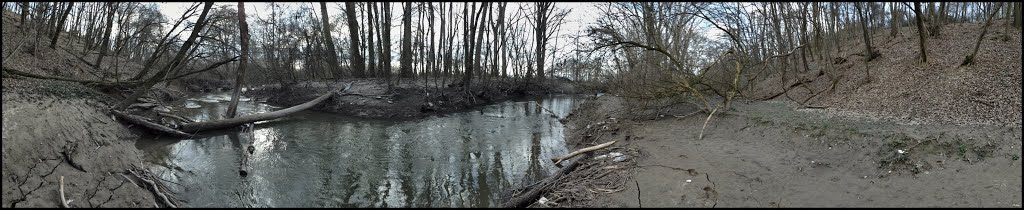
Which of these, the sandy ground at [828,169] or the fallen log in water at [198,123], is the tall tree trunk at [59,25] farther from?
the sandy ground at [828,169]

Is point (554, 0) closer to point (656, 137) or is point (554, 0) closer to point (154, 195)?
point (656, 137)

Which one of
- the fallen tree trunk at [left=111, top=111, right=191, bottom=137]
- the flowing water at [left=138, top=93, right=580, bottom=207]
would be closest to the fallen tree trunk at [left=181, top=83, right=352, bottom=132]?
the flowing water at [left=138, top=93, right=580, bottom=207]

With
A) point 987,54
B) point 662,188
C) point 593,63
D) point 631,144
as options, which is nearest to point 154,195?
point 662,188

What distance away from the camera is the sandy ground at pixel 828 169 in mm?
4953

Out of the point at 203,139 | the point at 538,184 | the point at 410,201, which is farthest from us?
the point at 203,139

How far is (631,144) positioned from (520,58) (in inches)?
774

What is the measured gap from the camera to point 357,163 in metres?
7.94

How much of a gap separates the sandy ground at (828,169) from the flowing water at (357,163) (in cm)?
176

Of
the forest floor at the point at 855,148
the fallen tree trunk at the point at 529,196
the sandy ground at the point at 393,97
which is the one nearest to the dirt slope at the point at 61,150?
the fallen tree trunk at the point at 529,196

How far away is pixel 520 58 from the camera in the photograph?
91.2 feet

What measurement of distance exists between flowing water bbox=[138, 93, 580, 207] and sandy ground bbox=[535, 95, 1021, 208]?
5.77 feet

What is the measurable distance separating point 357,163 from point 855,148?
7.55 metres

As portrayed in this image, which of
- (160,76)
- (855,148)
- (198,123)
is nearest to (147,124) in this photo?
(198,123)

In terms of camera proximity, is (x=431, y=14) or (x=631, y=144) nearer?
(x=631, y=144)
